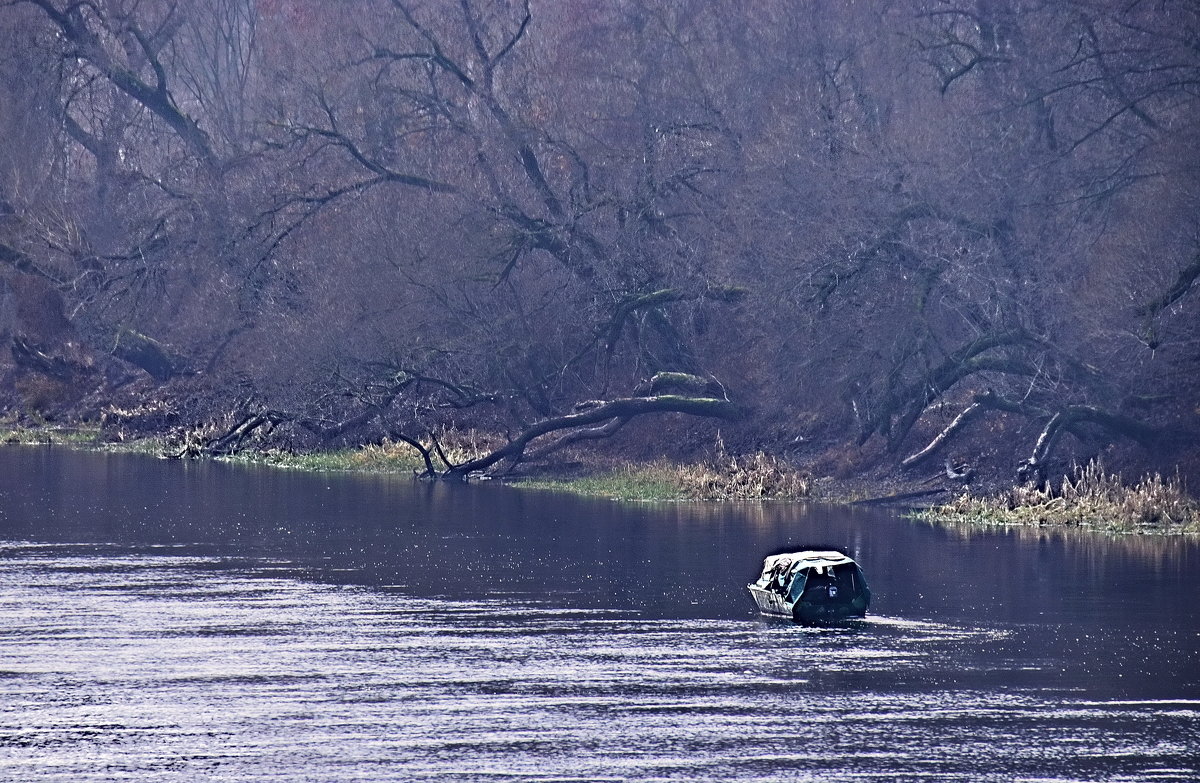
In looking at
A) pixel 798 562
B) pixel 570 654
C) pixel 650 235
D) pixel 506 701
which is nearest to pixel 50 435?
pixel 650 235

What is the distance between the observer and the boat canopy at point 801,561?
30969 millimetres

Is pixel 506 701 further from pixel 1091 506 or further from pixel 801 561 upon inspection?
pixel 1091 506

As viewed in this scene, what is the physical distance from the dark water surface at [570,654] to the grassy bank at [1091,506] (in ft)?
5.48

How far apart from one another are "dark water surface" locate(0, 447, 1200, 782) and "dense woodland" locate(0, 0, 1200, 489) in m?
7.24

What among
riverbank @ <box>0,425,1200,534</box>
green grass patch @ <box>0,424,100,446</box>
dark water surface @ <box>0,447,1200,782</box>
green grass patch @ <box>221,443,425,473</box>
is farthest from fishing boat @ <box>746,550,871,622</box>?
green grass patch @ <box>0,424,100,446</box>

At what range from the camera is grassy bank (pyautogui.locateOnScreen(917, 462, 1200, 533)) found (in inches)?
1661

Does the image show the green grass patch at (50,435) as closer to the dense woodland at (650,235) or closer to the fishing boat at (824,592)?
the dense woodland at (650,235)

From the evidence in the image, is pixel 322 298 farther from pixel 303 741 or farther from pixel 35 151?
pixel 303 741

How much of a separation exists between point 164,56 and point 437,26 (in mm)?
30300

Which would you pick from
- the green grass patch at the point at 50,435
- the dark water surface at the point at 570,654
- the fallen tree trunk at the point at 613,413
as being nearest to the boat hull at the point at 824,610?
the dark water surface at the point at 570,654

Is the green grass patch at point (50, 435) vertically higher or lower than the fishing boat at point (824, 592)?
higher

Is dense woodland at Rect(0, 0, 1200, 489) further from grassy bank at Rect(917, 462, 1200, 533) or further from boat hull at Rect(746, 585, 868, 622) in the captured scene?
boat hull at Rect(746, 585, 868, 622)

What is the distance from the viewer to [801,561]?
31.4 metres

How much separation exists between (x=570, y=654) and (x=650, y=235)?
32321 millimetres
